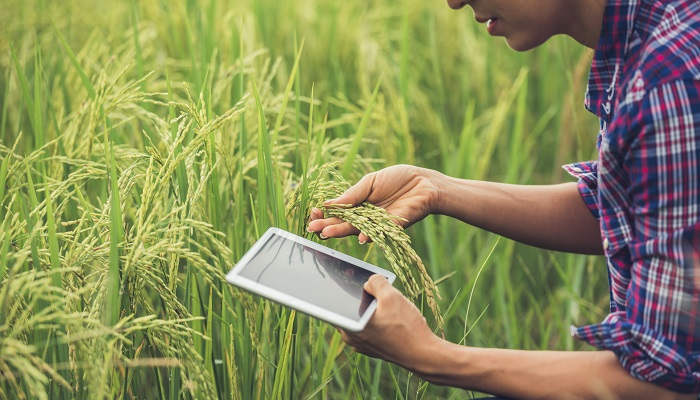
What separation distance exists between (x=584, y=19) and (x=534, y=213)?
0.55 metres

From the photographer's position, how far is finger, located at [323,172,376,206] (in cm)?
171

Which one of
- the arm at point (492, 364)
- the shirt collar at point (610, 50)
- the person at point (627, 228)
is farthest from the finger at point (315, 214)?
the shirt collar at point (610, 50)

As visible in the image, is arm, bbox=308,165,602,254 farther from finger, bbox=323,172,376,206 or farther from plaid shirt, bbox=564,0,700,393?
plaid shirt, bbox=564,0,700,393

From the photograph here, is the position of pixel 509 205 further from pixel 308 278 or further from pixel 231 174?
pixel 231 174

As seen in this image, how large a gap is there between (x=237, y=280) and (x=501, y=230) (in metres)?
0.77

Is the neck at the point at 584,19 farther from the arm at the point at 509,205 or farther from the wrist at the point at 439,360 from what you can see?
the wrist at the point at 439,360

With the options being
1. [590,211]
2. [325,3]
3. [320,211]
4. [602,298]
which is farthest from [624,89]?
[325,3]

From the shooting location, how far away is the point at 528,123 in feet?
11.6

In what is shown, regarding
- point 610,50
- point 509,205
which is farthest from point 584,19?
point 509,205

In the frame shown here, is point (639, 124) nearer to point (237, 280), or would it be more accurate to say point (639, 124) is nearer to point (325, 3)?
point (237, 280)

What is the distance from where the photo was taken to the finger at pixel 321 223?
5.53 ft

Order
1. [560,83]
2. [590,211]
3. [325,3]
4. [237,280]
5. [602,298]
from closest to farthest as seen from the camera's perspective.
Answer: [237,280] → [590,211] → [602,298] → [560,83] → [325,3]

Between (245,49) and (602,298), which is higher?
(245,49)

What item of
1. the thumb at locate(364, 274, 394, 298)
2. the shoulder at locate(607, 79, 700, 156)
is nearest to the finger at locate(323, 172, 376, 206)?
the thumb at locate(364, 274, 394, 298)
